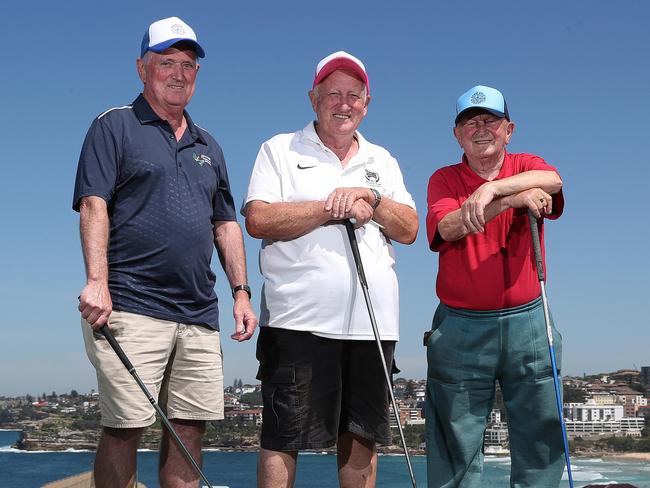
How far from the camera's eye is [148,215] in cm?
358

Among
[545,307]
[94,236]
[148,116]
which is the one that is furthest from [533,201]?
[94,236]

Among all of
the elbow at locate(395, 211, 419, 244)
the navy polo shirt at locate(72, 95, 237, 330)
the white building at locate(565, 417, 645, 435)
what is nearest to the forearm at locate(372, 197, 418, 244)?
the elbow at locate(395, 211, 419, 244)

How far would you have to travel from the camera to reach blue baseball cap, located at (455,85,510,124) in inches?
148

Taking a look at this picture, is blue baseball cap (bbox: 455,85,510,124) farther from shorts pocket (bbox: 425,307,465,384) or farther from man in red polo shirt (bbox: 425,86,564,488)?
shorts pocket (bbox: 425,307,465,384)

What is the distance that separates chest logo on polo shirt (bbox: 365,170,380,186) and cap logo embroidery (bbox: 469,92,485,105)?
0.58 meters

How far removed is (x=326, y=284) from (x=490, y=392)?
94 centimetres

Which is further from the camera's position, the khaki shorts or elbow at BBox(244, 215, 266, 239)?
elbow at BBox(244, 215, 266, 239)

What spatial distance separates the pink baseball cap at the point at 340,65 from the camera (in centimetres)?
385

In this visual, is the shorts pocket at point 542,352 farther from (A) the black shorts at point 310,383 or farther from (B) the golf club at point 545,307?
(A) the black shorts at point 310,383

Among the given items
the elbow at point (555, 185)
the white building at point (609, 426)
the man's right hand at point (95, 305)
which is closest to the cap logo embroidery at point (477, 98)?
the elbow at point (555, 185)

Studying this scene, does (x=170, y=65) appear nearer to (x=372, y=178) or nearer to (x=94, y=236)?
(x=94, y=236)

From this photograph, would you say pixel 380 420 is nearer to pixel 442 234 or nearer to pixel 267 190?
pixel 442 234

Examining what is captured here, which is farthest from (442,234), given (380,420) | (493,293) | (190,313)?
(190,313)

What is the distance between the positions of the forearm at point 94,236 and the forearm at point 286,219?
2.19 feet
